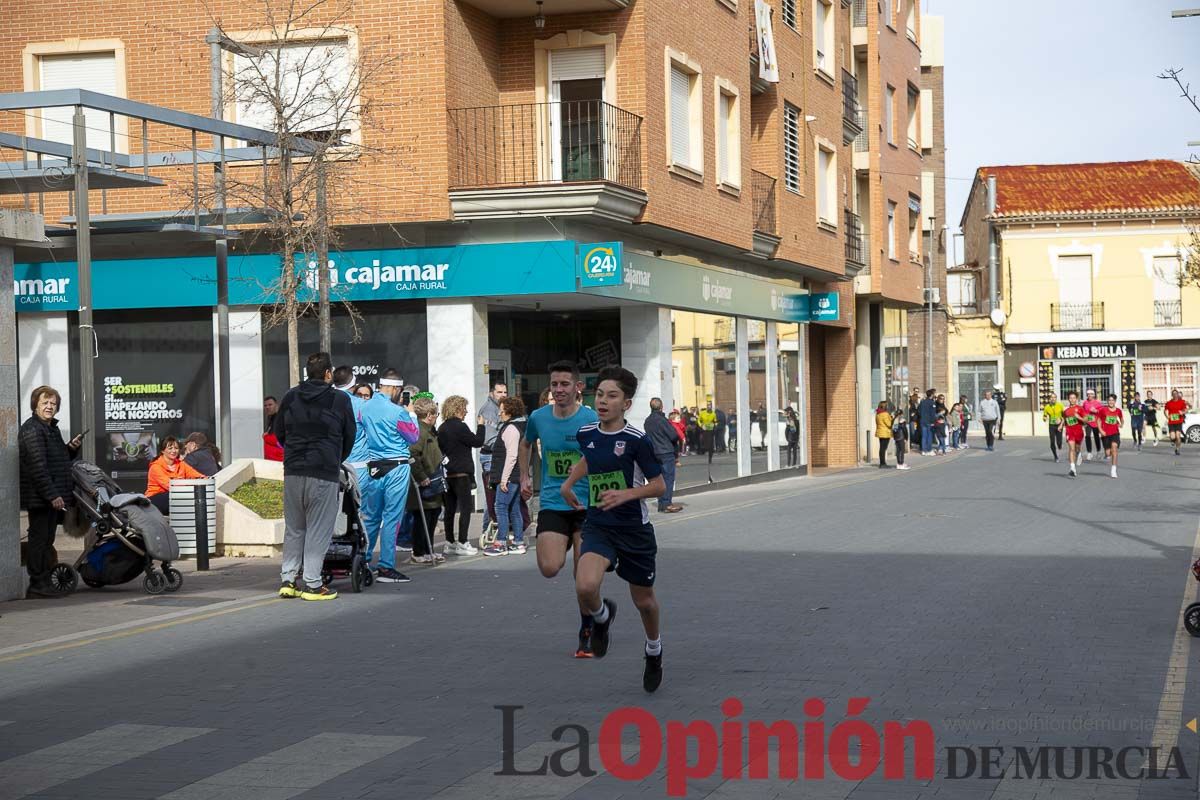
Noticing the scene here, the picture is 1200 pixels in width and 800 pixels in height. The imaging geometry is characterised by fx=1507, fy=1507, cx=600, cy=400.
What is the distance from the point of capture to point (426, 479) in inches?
608

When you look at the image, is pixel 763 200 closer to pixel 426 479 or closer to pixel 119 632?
pixel 426 479

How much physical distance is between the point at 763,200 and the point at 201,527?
58.6 ft

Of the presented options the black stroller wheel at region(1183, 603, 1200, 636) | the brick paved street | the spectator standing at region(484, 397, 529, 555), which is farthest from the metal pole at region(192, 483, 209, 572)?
the black stroller wheel at region(1183, 603, 1200, 636)

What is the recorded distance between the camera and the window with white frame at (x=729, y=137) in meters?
27.7

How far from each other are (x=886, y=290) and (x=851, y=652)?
108 ft

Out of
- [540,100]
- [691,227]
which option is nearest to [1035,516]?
[691,227]

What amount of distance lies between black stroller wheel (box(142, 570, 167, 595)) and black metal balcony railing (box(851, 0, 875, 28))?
31.6 metres

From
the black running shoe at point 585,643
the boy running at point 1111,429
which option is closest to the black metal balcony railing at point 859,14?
the boy running at point 1111,429

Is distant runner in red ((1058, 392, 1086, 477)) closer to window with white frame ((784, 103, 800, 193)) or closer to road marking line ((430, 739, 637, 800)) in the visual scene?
window with white frame ((784, 103, 800, 193))

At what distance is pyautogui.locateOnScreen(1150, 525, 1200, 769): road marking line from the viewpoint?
664 cm

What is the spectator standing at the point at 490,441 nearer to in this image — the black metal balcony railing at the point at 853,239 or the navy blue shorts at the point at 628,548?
the navy blue shorts at the point at 628,548

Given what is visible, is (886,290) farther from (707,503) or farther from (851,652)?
(851,652)

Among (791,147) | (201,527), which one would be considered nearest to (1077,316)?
(791,147)

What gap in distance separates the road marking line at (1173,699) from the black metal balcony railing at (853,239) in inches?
1071
